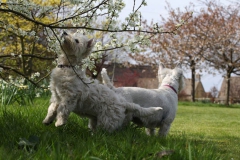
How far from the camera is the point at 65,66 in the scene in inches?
170

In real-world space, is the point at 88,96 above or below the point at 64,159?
above

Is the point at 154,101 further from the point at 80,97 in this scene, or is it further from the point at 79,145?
the point at 79,145

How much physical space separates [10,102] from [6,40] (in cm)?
1133

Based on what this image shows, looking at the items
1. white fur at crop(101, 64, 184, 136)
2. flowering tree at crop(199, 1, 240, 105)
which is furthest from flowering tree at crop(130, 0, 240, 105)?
white fur at crop(101, 64, 184, 136)

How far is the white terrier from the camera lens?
162 inches

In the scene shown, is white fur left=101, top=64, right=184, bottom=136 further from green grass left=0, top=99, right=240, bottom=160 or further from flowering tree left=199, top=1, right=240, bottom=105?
flowering tree left=199, top=1, right=240, bottom=105

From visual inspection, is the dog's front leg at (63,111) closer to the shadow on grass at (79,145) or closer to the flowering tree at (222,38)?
the shadow on grass at (79,145)

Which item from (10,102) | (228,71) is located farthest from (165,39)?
(10,102)

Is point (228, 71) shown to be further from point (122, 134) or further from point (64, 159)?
point (64, 159)

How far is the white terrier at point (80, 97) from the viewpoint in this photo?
4.12 meters

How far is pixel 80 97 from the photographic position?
13.8ft

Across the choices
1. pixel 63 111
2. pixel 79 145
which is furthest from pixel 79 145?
pixel 63 111

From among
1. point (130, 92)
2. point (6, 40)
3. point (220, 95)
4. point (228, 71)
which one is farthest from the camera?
point (220, 95)

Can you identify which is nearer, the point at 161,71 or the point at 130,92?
the point at 130,92
